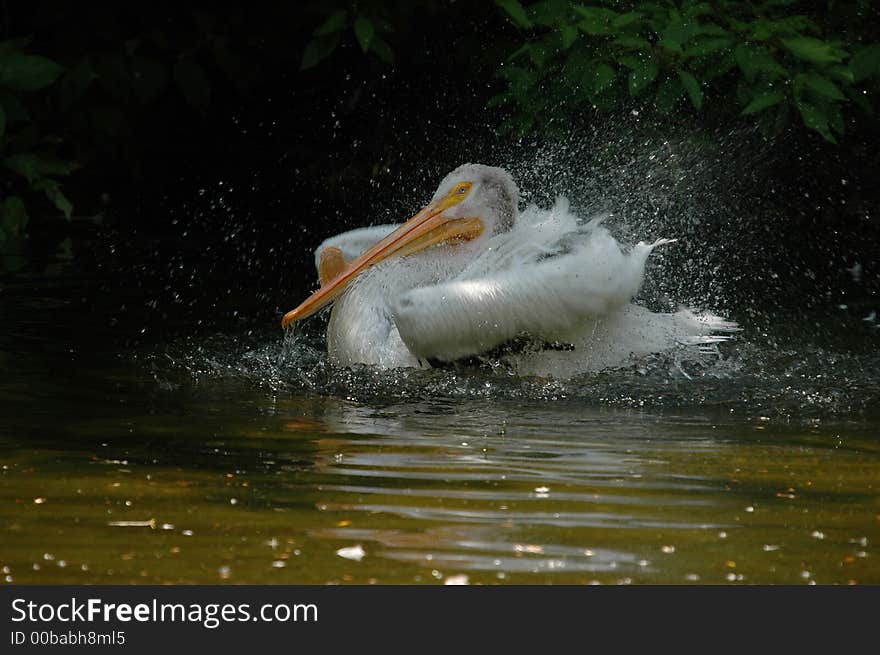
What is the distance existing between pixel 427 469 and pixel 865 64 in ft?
12.9

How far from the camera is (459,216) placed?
6082 mm

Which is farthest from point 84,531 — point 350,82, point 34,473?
point 350,82

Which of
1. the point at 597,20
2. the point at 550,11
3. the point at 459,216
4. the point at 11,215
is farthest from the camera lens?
the point at 11,215

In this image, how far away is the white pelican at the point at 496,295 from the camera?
5414 millimetres

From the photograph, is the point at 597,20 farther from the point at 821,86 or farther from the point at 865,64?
the point at 865,64

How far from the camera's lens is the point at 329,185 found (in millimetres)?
10398

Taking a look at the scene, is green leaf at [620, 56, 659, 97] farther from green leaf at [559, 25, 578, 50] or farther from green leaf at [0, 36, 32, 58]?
green leaf at [0, 36, 32, 58]

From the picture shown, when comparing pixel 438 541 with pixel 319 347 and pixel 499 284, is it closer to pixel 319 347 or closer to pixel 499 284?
pixel 499 284

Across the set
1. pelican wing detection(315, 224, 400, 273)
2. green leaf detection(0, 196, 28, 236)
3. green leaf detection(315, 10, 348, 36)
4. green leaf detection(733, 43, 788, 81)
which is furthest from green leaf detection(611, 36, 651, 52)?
green leaf detection(0, 196, 28, 236)

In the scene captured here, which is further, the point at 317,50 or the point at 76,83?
the point at 76,83

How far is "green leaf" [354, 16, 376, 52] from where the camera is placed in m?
7.89

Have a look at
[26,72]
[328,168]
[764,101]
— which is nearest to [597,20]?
[764,101]

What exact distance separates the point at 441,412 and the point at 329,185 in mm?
5710
